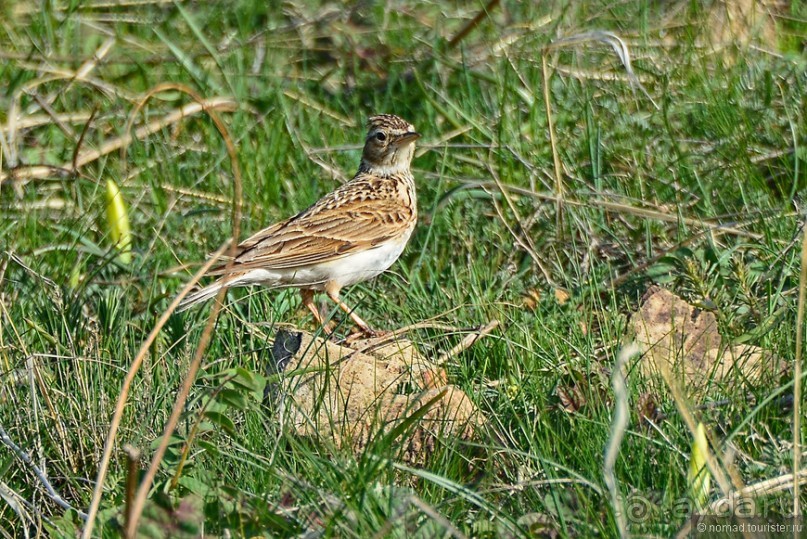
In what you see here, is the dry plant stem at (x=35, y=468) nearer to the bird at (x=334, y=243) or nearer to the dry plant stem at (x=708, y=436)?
the bird at (x=334, y=243)

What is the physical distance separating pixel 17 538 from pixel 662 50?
5020 mm

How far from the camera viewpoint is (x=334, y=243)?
601cm

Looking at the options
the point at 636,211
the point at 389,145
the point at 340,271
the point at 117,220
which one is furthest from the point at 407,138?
the point at 117,220

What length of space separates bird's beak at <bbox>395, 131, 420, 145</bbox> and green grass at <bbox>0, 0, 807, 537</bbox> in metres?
0.32

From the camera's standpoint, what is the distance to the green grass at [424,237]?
3713 millimetres

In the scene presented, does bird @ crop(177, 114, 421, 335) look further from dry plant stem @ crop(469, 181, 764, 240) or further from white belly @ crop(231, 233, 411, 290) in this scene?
dry plant stem @ crop(469, 181, 764, 240)

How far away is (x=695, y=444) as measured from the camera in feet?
10.8

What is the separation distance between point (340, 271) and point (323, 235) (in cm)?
22

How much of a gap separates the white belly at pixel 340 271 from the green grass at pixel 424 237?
0.14m

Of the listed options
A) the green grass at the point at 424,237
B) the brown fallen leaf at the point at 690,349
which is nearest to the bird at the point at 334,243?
the green grass at the point at 424,237

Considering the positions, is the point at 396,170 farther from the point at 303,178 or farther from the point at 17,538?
the point at 17,538

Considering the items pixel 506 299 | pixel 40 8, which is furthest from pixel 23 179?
pixel 506 299

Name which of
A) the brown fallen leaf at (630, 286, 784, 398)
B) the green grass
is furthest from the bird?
the brown fallen leaf at (630, 286, 784, 398)

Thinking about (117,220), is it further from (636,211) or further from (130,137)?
(636,211)
